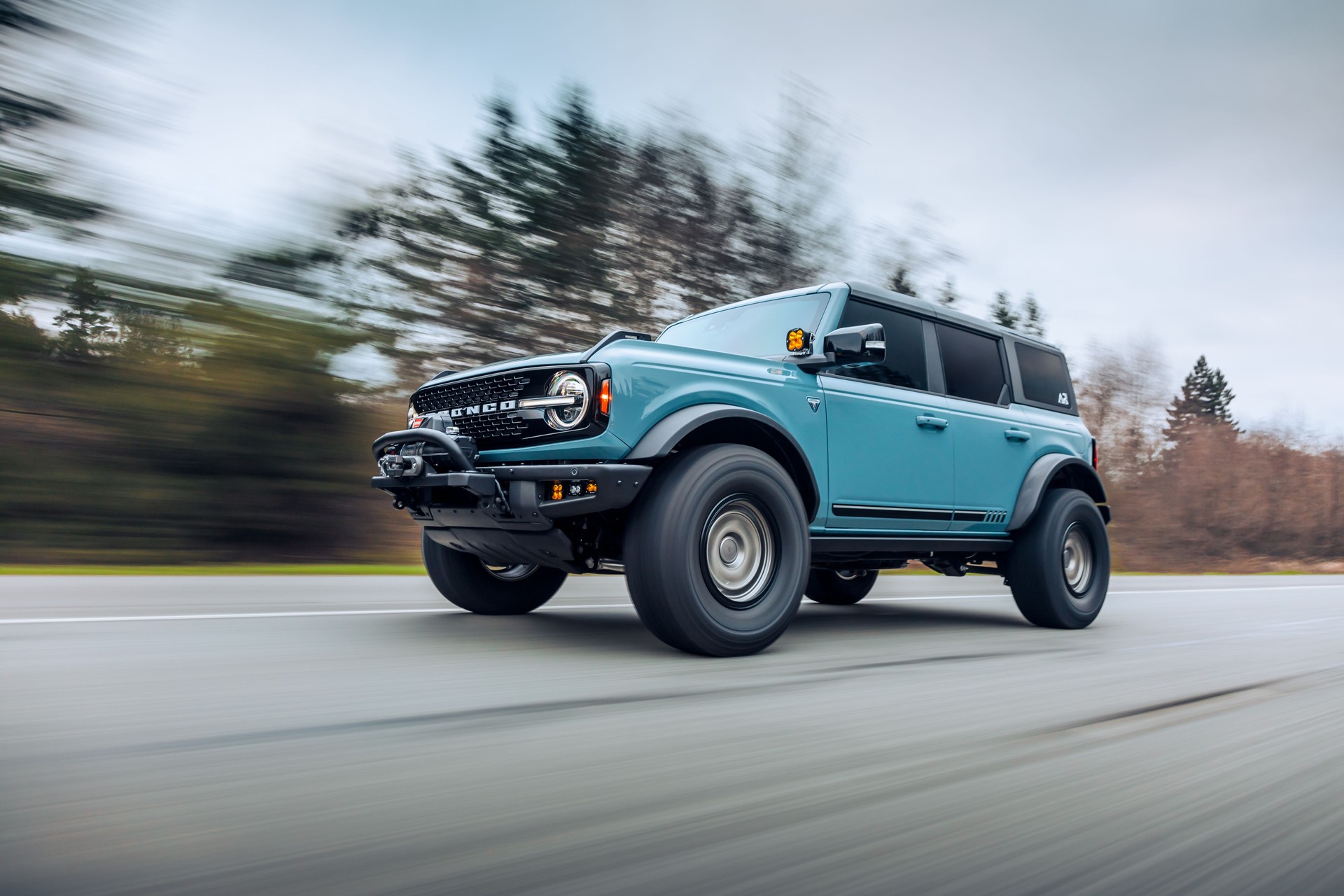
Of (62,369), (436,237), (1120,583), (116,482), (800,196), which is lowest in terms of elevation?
(1120,583)

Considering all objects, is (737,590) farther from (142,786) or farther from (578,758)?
(142,786)

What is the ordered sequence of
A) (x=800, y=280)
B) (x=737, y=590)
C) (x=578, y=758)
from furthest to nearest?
1. (x=800, y=280)
2. (x=737, y=590)
3. (x=578, y=758)

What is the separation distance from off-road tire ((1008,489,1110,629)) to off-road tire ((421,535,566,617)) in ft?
9.69

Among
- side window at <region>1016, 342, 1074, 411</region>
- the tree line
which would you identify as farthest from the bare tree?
side window at <region>1016, 342, 1074, 411</region>

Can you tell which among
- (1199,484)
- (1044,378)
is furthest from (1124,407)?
(1044,378)

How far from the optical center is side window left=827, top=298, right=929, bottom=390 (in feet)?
17.1

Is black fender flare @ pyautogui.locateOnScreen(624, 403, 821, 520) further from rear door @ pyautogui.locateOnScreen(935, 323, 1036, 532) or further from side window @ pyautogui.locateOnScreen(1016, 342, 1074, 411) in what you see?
side window @ pyautogui.locateOnScreen(1016, 342, 1074, 411)

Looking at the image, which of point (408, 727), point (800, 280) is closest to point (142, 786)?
point (408, 727)

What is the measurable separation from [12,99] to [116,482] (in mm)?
3689

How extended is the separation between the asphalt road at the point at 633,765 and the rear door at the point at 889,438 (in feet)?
2.71

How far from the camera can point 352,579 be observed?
7605mm

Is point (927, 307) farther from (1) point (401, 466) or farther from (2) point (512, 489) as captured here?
(1) point (401, 466)

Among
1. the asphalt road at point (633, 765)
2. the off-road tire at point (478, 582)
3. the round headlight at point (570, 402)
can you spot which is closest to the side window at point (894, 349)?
the asphalt road at point (633, 765)

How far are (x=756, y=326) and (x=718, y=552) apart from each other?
1.70 m
